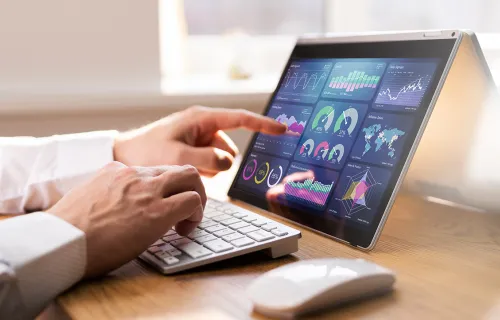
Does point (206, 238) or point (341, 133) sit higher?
point (341, 133)

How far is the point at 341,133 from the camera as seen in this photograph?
0.82m

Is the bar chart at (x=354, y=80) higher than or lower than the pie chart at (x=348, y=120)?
higher

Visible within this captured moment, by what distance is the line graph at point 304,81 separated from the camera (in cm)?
91

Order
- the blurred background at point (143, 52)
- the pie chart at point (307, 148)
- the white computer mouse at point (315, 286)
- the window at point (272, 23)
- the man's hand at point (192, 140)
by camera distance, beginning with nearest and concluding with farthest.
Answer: the white computer mouse at point (315, 286) < the pie chart at point (307, 148) < the man's hand at point (192, 140) < the blurred background at point (143, 52) < the window at point (272, 23)

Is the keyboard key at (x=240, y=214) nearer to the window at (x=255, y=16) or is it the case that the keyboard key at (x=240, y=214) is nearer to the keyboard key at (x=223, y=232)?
the keyboard key at (x=223, y=232)

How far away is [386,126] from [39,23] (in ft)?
2.85

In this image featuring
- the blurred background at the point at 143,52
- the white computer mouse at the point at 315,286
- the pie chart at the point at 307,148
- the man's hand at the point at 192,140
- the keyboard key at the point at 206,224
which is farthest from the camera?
the blurred background at the point at 143,52

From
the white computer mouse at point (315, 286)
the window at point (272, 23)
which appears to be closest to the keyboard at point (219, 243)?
the white computer mouse at point (315, 286)

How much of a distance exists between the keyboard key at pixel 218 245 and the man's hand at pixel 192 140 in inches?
11.1

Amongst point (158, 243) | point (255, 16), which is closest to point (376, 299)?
point (158, 243)

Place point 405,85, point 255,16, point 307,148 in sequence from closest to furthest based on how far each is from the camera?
1. point 405,85
2. point 307,148
3. point 255,16

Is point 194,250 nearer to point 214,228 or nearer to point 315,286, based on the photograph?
point 214,228

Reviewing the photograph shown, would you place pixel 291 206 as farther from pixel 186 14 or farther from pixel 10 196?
pixel 186 14

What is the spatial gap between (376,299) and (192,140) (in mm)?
518
